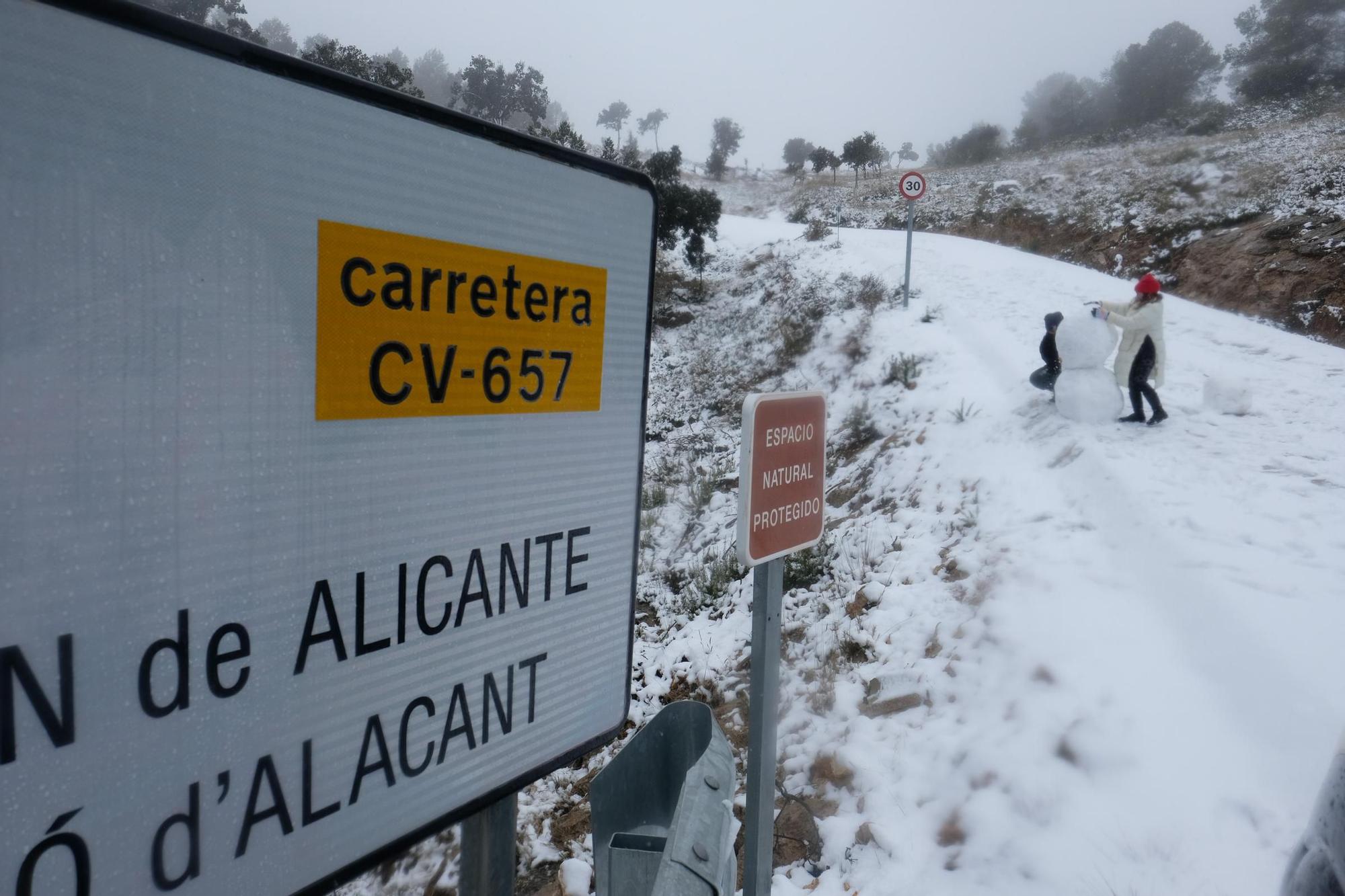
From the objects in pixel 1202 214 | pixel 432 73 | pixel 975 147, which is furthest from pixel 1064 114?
pixel 432 73

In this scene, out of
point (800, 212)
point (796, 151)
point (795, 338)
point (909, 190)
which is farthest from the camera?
point (796, 151)

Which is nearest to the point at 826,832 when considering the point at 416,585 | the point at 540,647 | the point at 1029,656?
the point at 1029,656

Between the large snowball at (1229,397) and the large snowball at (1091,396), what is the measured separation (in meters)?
1.00

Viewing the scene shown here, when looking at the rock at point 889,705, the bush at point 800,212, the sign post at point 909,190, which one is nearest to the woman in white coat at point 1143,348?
the rock at point 889,705

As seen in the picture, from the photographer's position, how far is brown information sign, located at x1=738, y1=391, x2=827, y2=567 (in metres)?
1.99

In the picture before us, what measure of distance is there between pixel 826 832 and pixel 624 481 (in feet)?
9.56

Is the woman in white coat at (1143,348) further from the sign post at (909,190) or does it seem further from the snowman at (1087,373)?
the sign post at (909,190)

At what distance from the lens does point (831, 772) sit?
3.70m

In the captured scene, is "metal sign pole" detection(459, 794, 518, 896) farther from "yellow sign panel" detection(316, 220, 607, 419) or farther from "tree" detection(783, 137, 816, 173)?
"tree" detection(783, 137, 816, 173)

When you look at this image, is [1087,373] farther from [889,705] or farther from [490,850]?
[490,850]

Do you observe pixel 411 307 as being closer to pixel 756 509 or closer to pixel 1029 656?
pixel 756 509

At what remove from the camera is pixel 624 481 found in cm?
118

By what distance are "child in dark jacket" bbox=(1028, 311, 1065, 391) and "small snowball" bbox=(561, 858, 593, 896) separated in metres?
6.35

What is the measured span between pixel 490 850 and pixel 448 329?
2.49 feet
